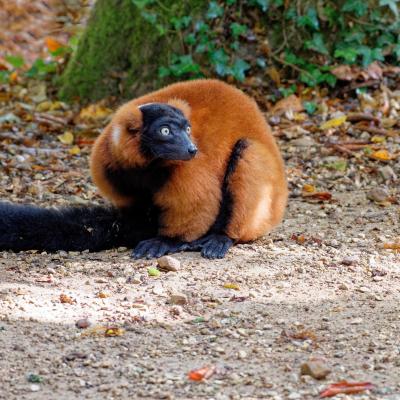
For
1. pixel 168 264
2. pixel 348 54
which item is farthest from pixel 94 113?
pixel 168 264

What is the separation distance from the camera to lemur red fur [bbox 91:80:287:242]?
20.6 feet

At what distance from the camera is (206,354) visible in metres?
4.57

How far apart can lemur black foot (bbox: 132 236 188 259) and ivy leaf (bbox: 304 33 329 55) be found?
12.3 feet

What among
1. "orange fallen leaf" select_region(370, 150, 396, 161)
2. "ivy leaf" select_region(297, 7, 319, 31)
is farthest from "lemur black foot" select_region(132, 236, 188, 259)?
"ivy leaf" select_region(297, 7, 319, 31)

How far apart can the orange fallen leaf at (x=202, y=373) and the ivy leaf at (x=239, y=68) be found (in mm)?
5430

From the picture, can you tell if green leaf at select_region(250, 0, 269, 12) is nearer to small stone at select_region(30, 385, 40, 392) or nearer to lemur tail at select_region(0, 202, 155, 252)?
lemur tail at select_region(0, 202, 155, 252)

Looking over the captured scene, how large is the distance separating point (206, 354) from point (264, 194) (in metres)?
2.18

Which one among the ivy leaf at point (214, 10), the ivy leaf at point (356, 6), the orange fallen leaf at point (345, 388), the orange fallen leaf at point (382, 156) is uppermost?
the ivy leaf at point (356, 6)

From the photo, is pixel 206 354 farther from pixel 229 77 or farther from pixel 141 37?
pixel 141 37

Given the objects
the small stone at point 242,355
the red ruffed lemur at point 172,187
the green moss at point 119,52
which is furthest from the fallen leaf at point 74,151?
the small stone at point 242,355

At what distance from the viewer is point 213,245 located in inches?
249

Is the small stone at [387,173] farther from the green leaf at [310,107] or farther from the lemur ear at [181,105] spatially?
the lemur ear at [181,105]

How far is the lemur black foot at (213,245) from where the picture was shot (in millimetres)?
6238

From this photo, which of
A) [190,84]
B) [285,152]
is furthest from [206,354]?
[285,152]
